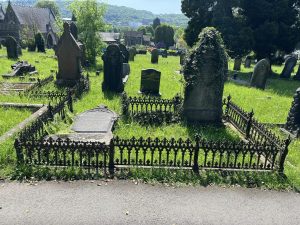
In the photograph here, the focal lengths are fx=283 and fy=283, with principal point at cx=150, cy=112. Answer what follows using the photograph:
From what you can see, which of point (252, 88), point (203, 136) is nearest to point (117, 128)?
point (203, 136)

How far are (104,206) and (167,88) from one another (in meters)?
14.1

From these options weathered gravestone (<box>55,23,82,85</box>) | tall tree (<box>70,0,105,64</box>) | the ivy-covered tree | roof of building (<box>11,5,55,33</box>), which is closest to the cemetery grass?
weathered gravestone (<box>55,23,82,85</box>)

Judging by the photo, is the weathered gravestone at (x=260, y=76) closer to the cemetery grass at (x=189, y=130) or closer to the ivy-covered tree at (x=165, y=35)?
the cemetery grass at (x=189, y=130)

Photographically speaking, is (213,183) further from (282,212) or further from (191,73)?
(191,73)

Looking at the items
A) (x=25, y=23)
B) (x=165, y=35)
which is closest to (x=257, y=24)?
(x=25, y=23)

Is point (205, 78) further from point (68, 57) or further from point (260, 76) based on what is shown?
point (260, 76)

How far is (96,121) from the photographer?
35.3 feet

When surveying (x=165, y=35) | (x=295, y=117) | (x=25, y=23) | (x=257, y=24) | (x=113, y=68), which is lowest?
(x=295, y=117)

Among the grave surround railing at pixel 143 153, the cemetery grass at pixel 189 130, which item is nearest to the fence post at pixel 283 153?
the grave surround railing at pixel 143 153

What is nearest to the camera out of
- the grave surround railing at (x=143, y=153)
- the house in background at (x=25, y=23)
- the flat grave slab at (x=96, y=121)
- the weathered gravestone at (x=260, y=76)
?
the grave surround railing at (x=143, y=153)

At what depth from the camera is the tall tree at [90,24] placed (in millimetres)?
29672

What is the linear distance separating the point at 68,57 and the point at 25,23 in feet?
159

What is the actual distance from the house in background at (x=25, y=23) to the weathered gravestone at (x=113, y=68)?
4142 cm

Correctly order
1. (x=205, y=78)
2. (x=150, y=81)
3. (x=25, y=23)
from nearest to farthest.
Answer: (x=205, y=78) < (x=150, y=81) < (x=25, y=23)
